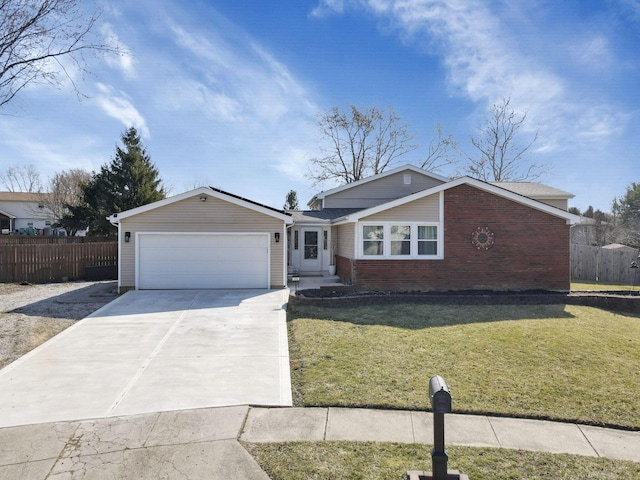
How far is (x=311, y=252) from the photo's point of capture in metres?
17.4

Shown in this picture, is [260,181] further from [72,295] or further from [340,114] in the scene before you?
[72,295]

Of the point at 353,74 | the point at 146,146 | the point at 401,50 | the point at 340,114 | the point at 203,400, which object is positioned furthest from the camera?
the point at 340,114

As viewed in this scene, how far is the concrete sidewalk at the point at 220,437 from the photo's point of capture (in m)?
3.46

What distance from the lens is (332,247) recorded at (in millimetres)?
17312

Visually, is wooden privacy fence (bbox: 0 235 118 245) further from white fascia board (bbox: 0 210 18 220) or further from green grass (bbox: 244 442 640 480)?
white fascia board (bbox: 0 210 18 220)

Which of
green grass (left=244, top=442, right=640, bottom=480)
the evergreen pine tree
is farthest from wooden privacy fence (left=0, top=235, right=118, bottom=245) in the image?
green grass (left=244, top=442, right=640, bottom=480)

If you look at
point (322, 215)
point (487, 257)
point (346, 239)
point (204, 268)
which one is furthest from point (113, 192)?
point (487, 257)

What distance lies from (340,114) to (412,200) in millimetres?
22907

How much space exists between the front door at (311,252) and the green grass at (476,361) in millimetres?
6967

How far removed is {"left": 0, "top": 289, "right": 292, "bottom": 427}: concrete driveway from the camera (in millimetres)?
4812

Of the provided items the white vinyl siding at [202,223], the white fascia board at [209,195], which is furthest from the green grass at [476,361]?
the white fascia board at [209,195]

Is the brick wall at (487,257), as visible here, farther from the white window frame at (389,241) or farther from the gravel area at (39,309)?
the gravel area at (39,309)

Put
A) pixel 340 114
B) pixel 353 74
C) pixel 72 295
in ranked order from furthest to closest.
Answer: pixel 340 114
pixel 353 74
pixel 72 295

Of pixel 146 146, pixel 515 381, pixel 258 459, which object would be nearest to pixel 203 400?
pixel 258 459
